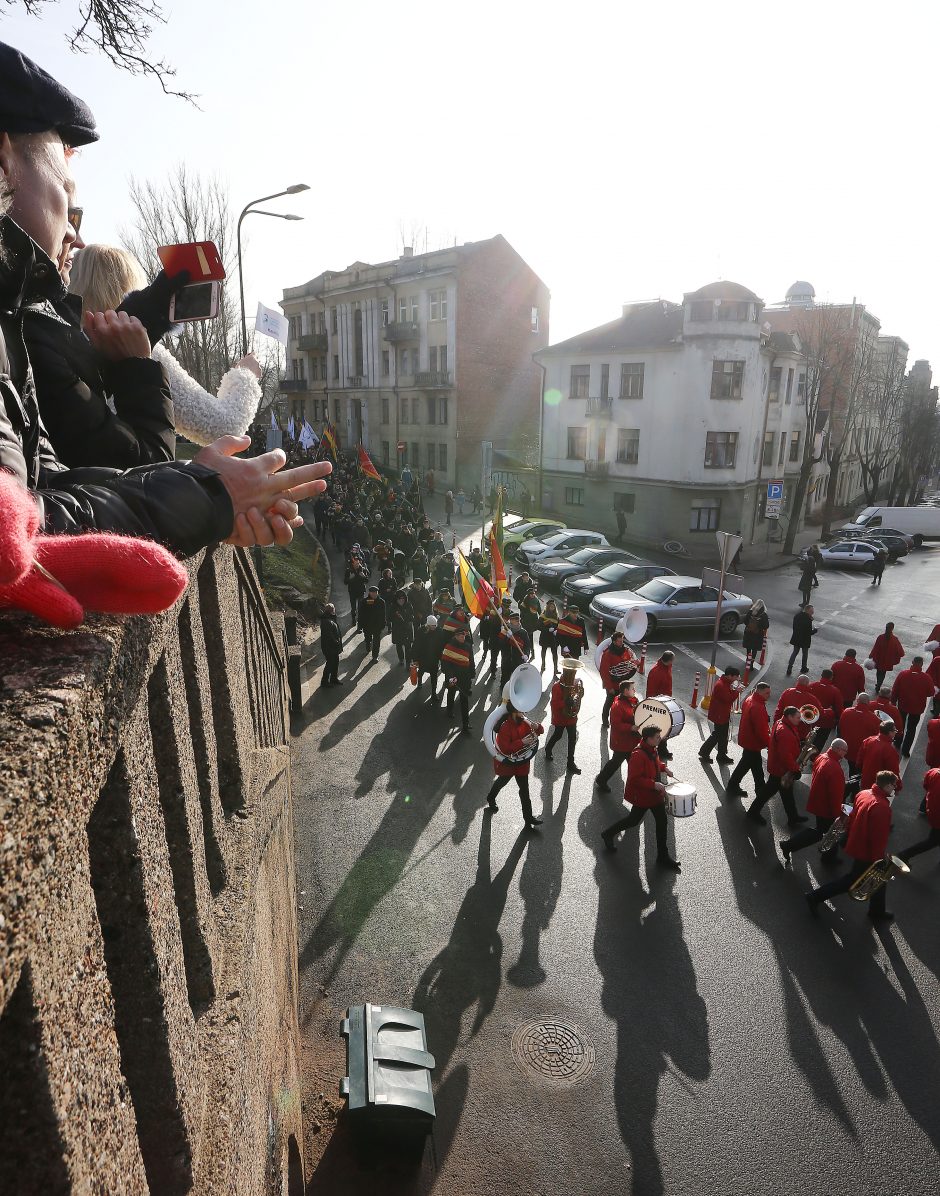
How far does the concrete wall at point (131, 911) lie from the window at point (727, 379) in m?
31.0

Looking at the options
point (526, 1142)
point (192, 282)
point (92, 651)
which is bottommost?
point (526, 1142)

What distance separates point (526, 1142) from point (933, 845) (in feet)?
18.5

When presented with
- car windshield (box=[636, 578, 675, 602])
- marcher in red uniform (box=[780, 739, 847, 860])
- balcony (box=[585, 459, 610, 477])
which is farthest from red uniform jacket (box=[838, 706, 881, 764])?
balcony (box=[585, 459, 610, 477])

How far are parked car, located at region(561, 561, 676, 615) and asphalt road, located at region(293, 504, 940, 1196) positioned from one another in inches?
381

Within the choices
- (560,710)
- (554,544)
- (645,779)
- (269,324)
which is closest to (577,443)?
(554,544)

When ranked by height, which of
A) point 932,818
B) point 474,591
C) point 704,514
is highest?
point 474,591

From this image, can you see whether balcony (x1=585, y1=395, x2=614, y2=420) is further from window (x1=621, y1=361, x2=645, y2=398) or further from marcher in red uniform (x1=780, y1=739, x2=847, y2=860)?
marcher in red uniform (x1=780, y1=739, x2=847, y2=860)

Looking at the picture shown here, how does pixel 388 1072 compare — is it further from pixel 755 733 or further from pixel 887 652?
pixel 887 652

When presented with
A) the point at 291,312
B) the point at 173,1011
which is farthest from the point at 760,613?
the point at 291,312

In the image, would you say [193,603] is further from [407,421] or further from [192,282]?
[407,421]

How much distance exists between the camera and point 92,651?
1170mm

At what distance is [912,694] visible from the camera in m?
11.3

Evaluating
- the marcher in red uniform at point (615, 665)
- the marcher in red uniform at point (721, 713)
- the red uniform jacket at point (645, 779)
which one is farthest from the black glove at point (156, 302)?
the marcher in red uniform at point (721, 713)

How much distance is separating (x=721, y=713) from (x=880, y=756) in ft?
8.76
